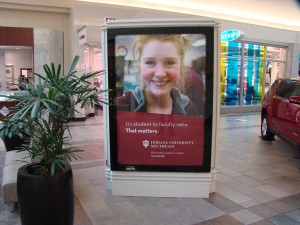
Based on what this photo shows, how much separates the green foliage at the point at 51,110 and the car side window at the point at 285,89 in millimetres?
4991

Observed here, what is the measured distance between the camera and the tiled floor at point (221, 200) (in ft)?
11.0

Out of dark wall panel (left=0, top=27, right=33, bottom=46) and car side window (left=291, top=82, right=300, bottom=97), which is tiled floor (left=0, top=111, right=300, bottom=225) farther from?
dark wall panel (left=0, top=27, right=33, bottom=46)

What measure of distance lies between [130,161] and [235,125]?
268 inches

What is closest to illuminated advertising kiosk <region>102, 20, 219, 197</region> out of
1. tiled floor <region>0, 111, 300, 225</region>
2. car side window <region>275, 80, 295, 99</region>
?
tiled floor <region>0, 111, 300, 225</region>

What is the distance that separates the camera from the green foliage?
8.34 feet

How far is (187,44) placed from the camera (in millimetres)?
3500

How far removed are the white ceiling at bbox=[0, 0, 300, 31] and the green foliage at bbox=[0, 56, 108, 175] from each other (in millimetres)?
7249

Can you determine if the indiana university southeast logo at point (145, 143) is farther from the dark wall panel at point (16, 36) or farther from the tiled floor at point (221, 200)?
the dark wall panel at point (16, 36)

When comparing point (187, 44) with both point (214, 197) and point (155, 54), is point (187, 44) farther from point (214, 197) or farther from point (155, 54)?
point (214, 197)

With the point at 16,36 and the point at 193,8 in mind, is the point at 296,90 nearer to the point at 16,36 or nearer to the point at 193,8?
the point at 193,8

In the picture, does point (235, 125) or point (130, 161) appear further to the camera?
point (235, 125)

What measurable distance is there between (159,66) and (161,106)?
486 mm

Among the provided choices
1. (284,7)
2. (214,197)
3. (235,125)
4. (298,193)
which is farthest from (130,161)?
(284,7)

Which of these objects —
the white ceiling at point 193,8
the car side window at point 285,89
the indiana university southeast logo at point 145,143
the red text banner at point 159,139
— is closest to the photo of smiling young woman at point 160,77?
the red text banner at point 159,139
